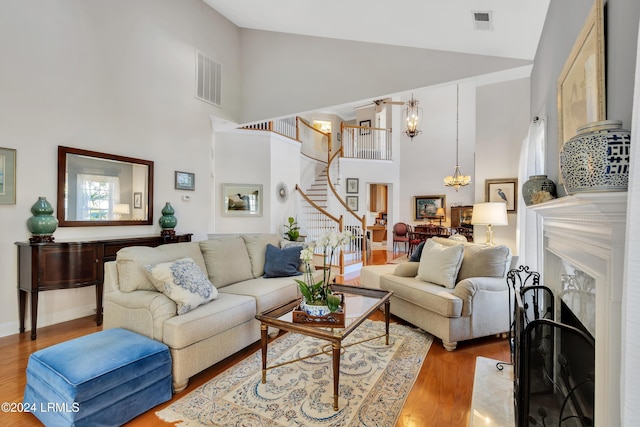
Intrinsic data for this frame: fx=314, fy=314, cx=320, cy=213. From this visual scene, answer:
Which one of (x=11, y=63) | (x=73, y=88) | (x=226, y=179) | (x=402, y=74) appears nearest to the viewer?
(x=11, y=63)

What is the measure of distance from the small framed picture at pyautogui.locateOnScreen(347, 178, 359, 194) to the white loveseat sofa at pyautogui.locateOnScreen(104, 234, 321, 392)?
6.44 m

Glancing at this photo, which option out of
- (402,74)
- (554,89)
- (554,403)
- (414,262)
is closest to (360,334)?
(414,262)

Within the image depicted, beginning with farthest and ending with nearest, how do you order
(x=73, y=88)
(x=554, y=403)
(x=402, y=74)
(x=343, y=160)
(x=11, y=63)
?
(x=343, y=160), (x=402, y=74), (x=73, y=88), (x=11, y=63), (x=554, y=403)

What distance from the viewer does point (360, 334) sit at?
3.23 metres

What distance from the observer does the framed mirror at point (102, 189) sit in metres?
3.64

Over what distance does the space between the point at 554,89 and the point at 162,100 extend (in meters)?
4.84

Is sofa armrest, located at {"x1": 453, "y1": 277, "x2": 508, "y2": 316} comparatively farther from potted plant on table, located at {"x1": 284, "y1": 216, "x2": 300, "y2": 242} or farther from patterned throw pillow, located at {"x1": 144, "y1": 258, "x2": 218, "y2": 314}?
potted plant on table, located at {"x1": 284, "y1": 216, "x2": 300, "y2": 242}

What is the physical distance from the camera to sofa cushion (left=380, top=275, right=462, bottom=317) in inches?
112

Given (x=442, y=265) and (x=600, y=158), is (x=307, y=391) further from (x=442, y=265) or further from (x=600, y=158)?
(x=600, y=158)

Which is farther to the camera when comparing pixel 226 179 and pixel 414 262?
pixel 226 179

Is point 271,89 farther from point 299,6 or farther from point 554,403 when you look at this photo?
point 554,403

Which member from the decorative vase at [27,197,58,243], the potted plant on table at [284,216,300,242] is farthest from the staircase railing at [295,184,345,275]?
the decorative vase at [27,197,58,243]

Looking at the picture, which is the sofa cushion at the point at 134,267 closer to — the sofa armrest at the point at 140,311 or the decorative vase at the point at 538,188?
the sofa armrest at the point at 140,311

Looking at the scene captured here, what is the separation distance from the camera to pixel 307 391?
2.20m
